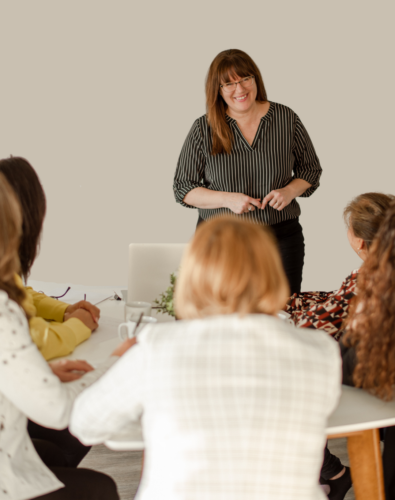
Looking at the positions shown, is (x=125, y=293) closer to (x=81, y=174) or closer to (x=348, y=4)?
(x=81, y=174)

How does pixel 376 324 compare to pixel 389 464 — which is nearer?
pixel 376 324

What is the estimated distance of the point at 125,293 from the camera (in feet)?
7.84

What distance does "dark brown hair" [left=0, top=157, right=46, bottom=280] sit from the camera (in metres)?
1.65

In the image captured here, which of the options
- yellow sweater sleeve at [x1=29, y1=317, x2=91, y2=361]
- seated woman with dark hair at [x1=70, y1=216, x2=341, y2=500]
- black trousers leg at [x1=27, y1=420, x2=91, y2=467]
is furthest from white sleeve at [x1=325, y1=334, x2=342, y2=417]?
black trousers leg at [x1=27, y1=420, x2=91, y2=467]

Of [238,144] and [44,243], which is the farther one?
[44,243]

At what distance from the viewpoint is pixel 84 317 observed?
177 centimetres

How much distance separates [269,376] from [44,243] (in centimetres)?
355

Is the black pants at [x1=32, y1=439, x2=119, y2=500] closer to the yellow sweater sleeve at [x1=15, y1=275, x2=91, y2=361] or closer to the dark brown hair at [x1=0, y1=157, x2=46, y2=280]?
the yellow sweater sleeve at [x1=15, y1=275, x2=91, y2=361]

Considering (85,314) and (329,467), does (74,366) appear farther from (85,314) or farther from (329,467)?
(329,467)

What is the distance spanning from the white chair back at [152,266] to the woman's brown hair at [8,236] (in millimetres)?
1212

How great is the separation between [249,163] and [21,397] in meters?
1.80

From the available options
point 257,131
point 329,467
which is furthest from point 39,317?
point 257,131

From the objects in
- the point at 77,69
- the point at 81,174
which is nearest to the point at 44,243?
the point at 81,174

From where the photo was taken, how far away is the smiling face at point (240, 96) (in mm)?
2451
